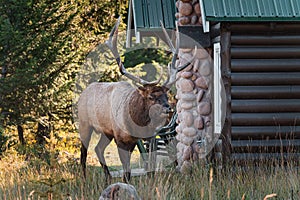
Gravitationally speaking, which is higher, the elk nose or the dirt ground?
the elk nose

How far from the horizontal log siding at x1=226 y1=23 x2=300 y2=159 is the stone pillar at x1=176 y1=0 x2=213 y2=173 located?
36.1 inches

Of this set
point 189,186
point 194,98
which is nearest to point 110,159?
point 194,98

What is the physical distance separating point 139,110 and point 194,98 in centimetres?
231

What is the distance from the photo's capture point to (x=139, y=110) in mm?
9219

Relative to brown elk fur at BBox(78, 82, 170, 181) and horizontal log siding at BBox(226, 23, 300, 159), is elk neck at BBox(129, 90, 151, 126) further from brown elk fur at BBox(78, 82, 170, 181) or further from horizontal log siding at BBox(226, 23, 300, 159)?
horizontal log siding at BBox(226, 23, 300, 159)

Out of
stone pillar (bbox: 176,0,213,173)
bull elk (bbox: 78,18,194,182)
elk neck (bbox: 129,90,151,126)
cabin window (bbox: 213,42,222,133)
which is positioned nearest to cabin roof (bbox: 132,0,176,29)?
stone pillar (bbox: 176,0,213,173)

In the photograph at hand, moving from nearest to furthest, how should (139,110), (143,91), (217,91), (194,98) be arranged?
1. (143,91)
2. (139,110)
3. (217,91)
4. (194,98)

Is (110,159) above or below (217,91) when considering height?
below

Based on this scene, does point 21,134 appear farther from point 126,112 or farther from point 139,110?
point 139,110

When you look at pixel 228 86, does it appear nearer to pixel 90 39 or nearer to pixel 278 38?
pixel 278 38

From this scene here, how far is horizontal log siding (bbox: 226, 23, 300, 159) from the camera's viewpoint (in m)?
10.2

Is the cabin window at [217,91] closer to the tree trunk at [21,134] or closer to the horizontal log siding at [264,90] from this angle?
the horizontal log siding at [264,90]

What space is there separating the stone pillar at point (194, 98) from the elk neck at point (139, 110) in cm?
201

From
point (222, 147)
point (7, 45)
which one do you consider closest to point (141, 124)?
point (222, 147)
